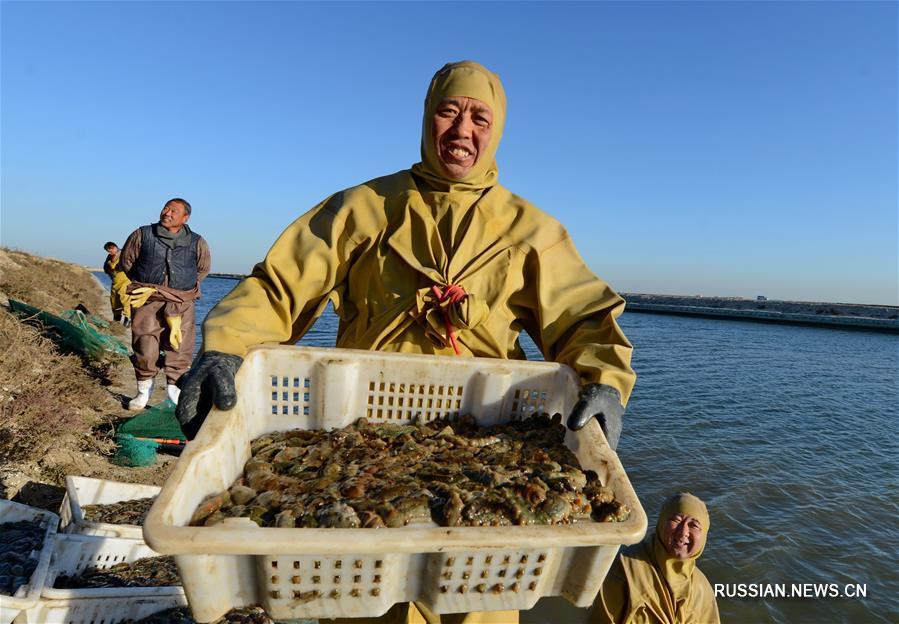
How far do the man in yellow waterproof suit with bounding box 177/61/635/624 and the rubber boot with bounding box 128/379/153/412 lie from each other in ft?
18.1

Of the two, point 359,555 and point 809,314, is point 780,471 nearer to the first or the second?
point 359,555

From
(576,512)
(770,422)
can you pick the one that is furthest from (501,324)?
(770,422)

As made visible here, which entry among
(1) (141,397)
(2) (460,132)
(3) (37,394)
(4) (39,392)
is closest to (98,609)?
(2) (460,132)

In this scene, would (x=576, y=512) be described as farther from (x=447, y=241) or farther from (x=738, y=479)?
(x=738, y=479)

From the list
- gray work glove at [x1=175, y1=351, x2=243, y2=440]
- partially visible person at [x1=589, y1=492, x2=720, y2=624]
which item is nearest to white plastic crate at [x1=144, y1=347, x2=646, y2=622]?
gray work glove at [x1=175, y1=351, x2=243, y2=440]

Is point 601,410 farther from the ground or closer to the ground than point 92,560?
farther from the ground

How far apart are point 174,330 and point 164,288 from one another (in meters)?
0.59

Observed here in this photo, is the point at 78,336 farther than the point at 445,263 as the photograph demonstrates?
Yes

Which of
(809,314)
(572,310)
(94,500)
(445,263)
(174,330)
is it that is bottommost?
(94,500)

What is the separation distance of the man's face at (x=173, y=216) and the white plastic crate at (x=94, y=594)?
4.23 metres

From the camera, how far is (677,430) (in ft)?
36.2

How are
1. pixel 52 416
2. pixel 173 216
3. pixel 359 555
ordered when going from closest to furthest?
pixel 359 555 → pixel 52 416 → pixel 173 216

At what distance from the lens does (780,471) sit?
9.20 meters

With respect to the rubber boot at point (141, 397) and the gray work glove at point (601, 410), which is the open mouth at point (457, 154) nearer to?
the gray work glove at point (601, 410)
